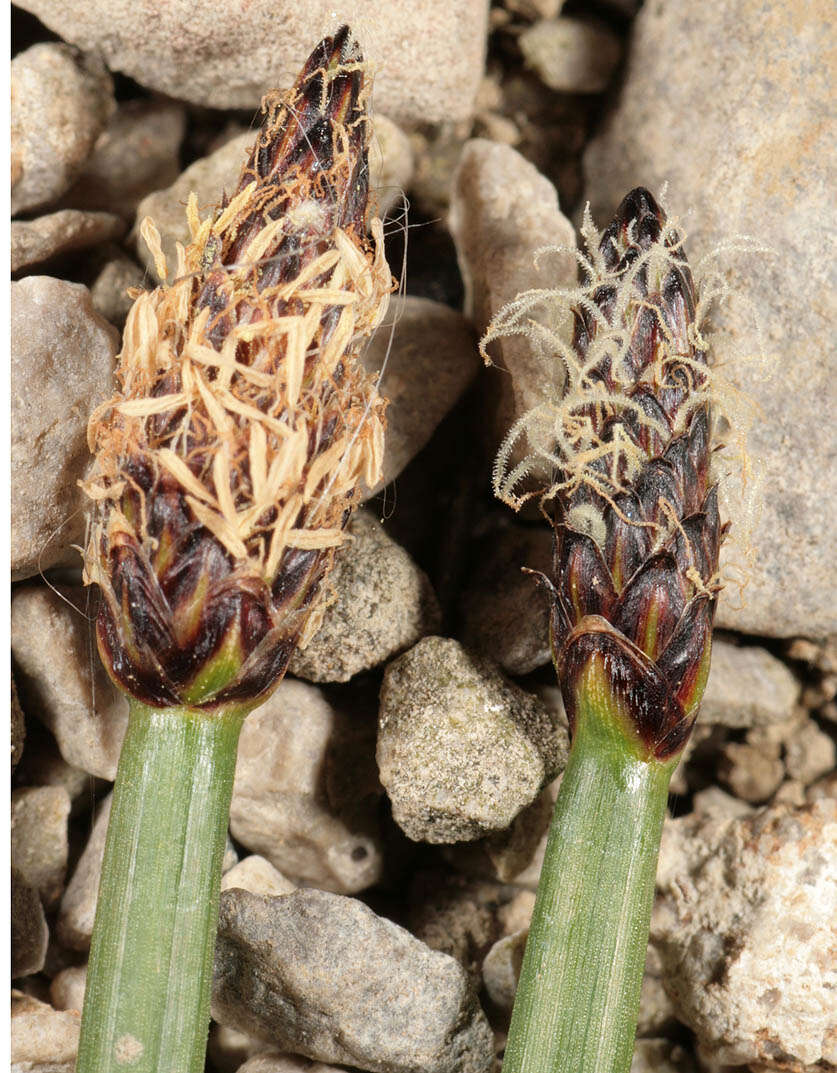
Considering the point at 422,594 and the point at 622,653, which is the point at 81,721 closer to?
the point at 422,594

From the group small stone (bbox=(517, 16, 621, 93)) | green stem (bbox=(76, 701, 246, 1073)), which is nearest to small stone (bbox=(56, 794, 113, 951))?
green stem (bbox=(76, 701, 246, 1073))

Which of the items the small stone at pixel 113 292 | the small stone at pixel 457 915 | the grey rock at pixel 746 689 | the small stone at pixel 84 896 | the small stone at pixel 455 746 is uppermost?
the small stone at pixel 113 292

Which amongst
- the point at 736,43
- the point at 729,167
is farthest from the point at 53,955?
the point at 736,43

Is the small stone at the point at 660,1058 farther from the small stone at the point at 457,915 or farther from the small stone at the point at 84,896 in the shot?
the small stone at the point at 84,896

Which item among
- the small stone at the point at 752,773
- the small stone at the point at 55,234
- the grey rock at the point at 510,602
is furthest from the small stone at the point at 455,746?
the small stone at the point at 55,234

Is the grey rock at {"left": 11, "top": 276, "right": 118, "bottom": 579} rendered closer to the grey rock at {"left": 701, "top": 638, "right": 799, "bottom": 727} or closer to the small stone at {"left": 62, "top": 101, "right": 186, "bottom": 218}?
the small stone at {"left": 62, "top": 101, "right": 186, "bottom": 218}

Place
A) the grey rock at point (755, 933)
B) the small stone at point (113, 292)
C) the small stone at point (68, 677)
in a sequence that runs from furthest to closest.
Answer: the small stone at point (113, 292)
the small stone at point (68, 677)
the grey rock at point (755, 933)
